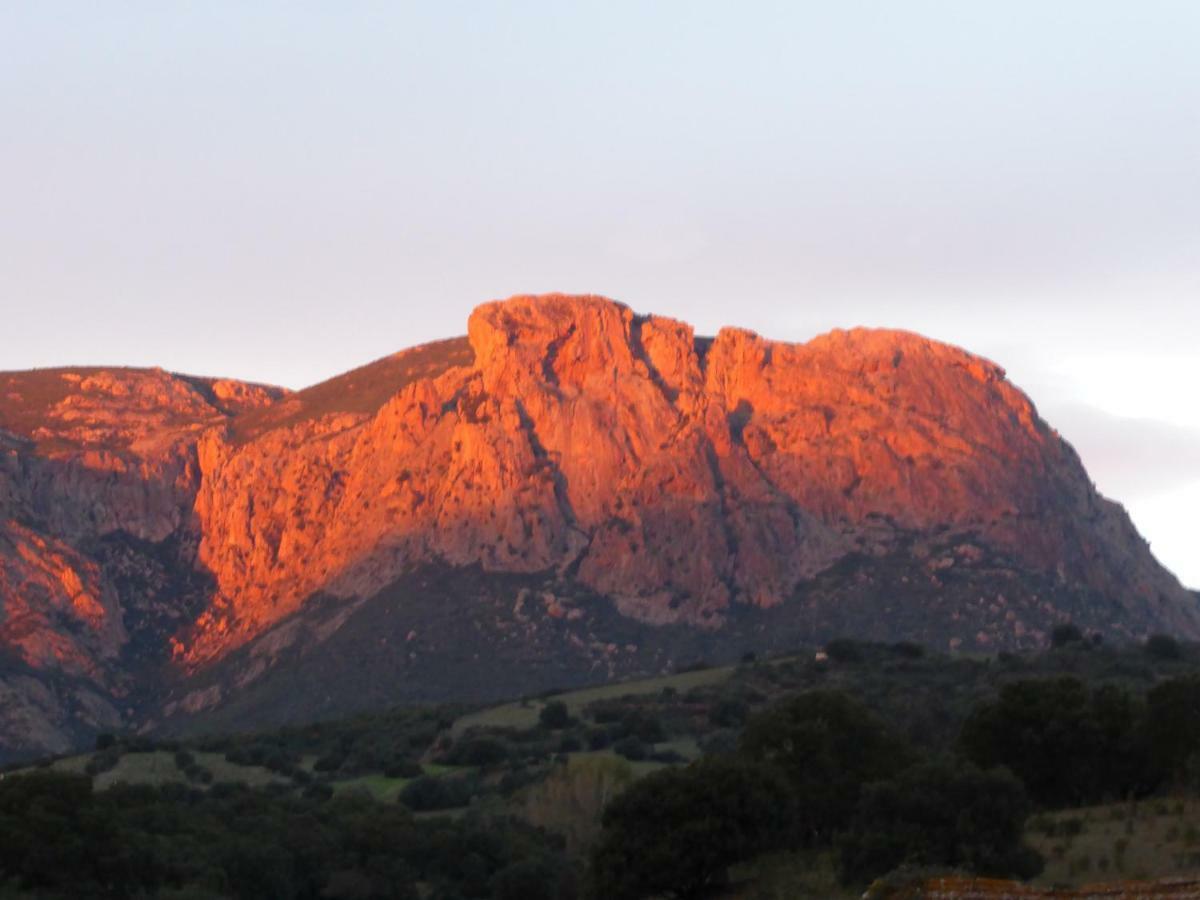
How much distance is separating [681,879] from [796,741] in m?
8.79

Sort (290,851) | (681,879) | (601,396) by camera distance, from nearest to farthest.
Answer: (681,879), (290,851), (601,396)

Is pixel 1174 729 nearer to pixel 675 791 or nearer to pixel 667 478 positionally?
pixel 675 791

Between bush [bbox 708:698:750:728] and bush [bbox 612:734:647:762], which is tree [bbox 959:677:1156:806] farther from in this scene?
bush [bbox 708:698:750:728]

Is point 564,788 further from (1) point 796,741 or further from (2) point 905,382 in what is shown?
(2) point 905,382

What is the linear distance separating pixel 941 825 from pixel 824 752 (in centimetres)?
1022

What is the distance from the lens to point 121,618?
136375 millimetres

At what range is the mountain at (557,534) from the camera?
4744 inches

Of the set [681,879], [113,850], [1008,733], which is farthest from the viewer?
[113,850]

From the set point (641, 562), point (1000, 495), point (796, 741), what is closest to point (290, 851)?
point (796, 741)

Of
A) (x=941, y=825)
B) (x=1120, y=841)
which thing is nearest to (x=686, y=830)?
(x=941, y=825)

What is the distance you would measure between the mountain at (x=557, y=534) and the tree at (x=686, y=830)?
80.5m

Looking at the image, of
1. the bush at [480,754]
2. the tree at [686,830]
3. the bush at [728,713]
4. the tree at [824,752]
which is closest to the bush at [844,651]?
the bush at [728,713]

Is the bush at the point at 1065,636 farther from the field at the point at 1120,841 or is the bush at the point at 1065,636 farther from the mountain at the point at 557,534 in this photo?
the field at the point at 1120,841

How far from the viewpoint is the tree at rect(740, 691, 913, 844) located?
38094 mm
